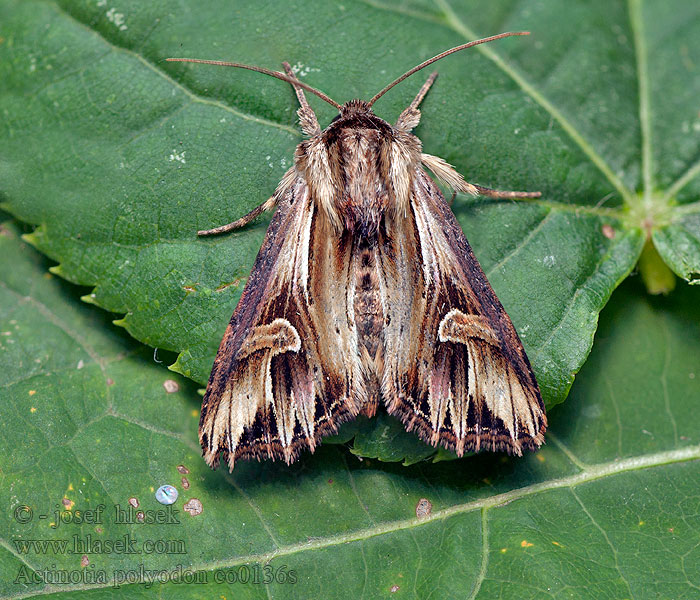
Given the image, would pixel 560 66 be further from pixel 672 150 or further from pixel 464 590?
pixel 464 590

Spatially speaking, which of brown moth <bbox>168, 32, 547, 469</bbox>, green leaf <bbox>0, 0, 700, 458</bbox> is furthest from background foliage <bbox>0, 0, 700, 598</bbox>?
brown moth <bbox>168, 32, 547, 469</bbox>

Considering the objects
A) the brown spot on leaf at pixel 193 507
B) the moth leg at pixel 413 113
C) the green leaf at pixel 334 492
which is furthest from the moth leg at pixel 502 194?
the brown spot on leaf at pixel 193 507

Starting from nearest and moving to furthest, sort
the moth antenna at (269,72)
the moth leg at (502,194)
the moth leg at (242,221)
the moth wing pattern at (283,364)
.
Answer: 1. the moth wing pattern at (283,364)
2. the moth antenna at (269,72)
3. the moth leg at (242,221)
4. the moth leg at (502,194)

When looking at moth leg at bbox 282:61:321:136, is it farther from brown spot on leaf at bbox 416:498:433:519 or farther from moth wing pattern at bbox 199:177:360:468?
brown spot on leaf at bbox 416:498:433:519

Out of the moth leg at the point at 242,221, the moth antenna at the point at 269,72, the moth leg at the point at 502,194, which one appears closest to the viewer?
the moth antenna at the point at 269,72

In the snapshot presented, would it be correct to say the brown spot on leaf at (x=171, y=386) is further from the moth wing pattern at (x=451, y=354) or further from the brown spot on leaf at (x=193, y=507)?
the moth wing pattern at (x=451, y=354)

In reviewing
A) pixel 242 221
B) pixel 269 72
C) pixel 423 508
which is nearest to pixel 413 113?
pixel 269 72

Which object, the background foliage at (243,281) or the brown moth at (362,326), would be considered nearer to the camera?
the brown moth at (362,326)

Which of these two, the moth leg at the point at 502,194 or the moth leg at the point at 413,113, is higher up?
the moth leg at the point at 413,113
